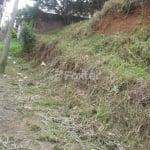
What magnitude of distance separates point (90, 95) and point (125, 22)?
3.50 m

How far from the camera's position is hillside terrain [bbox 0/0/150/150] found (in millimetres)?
5195

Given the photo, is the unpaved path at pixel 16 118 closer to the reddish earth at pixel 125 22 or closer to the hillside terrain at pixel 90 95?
the hillside terrain at pixel 90 95

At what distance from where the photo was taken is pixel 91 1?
59.2 ft

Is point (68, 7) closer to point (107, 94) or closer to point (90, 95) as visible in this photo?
point (90, 95)

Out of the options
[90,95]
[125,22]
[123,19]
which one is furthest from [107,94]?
[123,19]

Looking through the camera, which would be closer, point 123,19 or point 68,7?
point 123,19

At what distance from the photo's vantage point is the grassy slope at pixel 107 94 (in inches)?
206

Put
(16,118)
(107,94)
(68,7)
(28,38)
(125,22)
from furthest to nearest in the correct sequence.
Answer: (68,7), (28,38), (125,22), (107,94), (16,118)

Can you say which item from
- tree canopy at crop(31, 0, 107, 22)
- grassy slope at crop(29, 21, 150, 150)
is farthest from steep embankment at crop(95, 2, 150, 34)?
tree canopy at crop(31, 0, 107, 22)

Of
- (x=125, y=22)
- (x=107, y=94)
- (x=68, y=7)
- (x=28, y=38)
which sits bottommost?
(x=107, y=94)

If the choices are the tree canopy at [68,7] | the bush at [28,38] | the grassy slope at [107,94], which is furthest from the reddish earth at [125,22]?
the tree canopy at [68,7]

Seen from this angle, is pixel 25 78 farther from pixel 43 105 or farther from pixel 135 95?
pixel 135 95

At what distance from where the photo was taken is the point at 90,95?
23.3 ft

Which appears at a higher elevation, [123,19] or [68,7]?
[68,7]
